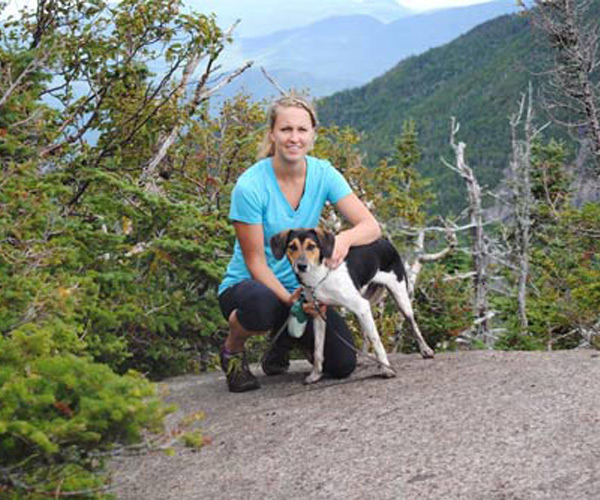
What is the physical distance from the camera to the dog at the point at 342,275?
501 centimetres

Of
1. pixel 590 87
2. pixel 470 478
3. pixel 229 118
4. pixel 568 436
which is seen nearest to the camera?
pixel 470 478

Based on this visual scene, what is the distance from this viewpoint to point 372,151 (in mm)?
107125

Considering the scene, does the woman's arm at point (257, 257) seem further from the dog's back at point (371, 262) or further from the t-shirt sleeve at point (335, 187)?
the t-shirt sleeve at point (335, 187)

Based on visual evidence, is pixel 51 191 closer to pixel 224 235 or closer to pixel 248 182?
pixel 248 182

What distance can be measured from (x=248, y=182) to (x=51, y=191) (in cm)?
153

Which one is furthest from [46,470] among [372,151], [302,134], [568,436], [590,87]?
[372,151]

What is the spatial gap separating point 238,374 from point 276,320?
0.62 m

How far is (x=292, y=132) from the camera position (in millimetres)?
5219

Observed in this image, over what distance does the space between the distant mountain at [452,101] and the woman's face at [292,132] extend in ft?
288

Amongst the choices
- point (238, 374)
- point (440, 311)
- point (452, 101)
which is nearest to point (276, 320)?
point (238, 374)

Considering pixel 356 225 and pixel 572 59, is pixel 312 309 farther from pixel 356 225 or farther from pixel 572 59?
pixel 572 59

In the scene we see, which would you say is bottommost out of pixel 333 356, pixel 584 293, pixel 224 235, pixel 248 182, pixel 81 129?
pixel 584 293

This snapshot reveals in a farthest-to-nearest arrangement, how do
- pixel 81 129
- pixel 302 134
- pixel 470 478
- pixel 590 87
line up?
pixel 590 87, pixel 81 129, pixel 302 134, pixel 470 478

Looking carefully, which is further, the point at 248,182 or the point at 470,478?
the point at 248,182
